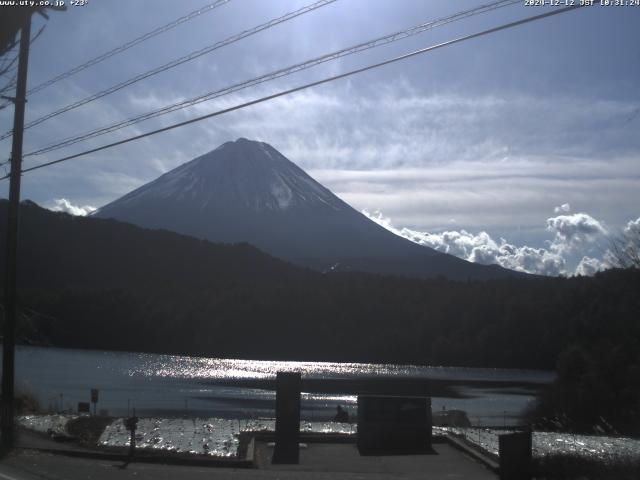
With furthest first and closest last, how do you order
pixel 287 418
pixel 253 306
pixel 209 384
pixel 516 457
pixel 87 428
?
pixel 253 306
pixel 209 384
pixel 87 428
pixel 287 418
pixel 516 457

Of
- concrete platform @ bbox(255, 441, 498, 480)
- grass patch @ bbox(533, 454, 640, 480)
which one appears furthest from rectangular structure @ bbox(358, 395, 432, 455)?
grass patch @ bbox(533, 454, 640, 480)

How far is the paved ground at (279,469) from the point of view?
13523 millimetres

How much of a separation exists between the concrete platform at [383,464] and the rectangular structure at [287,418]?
28 centimetres

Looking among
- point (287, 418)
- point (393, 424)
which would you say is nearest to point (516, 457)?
point (287, 418)

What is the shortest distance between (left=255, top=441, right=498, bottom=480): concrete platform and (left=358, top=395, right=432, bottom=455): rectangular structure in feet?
1.27

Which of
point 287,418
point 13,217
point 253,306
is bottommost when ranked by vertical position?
point 287,418

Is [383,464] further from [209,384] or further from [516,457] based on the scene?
[209,384]

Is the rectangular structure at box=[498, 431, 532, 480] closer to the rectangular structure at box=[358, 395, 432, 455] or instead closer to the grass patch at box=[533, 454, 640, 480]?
the grass patch at box=[533, 454, 640, 480]

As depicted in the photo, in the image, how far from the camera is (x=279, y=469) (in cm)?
1523

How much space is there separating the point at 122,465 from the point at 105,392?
132ft

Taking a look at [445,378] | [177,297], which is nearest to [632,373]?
[445,378]

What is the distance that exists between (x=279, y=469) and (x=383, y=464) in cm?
220

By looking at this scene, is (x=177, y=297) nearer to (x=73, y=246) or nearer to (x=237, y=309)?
(x=237, y=309)

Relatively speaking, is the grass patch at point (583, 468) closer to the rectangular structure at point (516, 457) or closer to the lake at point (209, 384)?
the rectangular structure at point (516, 457)
